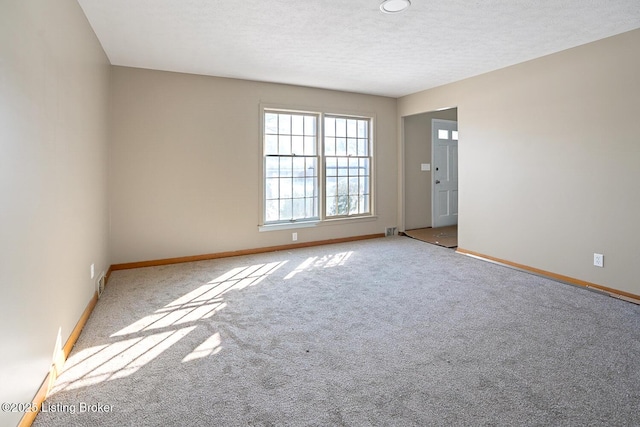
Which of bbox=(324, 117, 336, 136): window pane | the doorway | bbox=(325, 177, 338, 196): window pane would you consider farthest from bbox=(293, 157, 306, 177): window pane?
the doorway

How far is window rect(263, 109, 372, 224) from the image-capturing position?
203 inches

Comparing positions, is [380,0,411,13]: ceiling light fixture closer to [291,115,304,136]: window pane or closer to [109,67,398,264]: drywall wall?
[109,67,398,264]: drywall wall

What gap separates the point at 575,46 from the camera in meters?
3.54

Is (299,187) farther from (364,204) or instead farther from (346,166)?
(364,204)

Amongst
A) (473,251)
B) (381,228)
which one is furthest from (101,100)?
(473,251)

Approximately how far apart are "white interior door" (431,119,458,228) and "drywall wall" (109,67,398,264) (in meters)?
2.72

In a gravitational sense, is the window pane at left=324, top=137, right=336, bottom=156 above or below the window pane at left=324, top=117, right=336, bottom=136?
below

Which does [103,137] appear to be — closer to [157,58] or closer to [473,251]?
[157,58]

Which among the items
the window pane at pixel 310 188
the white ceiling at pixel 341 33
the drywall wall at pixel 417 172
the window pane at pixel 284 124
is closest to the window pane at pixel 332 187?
the window pane at pixel 310 188

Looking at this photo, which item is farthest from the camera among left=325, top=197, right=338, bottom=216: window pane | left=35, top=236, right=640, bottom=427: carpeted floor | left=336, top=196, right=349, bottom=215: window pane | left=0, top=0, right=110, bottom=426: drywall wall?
left=336, top=196, right=349, bottom=215: window pane

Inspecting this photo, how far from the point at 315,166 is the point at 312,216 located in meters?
0.78

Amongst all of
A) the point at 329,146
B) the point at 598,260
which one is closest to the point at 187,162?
the point at 329,146

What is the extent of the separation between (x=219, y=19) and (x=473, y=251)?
13.5 ft

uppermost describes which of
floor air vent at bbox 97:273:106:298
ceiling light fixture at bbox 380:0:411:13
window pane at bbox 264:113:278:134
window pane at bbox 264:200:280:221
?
ceiling light fixture at bbox 380:0:411:13
